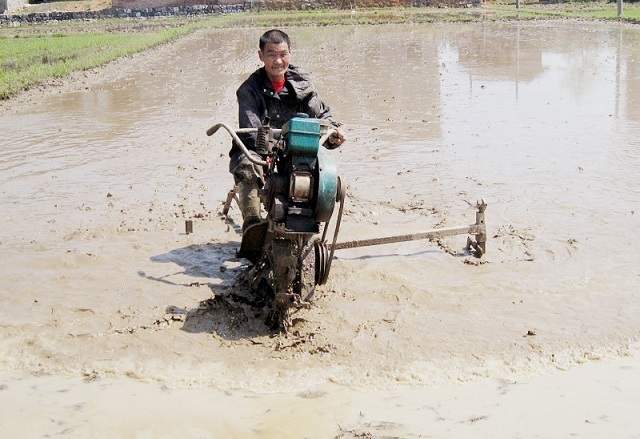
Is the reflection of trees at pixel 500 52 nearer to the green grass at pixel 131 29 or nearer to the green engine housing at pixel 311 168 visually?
the green grass at pixel 131 29

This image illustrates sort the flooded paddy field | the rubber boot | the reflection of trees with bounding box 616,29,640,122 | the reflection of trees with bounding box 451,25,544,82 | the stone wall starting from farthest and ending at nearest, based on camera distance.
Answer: the stone wall → the reflection of trees with bounding box 451,25,544,82 → the reflection of trees with bounding box 616,29,640,122 → the rubber boot → the flooded paddy field

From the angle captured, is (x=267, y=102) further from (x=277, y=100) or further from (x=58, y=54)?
(x=58, y=54)

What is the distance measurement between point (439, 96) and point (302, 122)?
29.6 feet

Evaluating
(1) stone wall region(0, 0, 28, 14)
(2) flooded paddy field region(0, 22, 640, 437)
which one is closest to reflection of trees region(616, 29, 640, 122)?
(2) flooded paddy field region(0, 22, 640, 437)

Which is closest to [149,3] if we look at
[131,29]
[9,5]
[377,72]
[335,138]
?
[9,5]

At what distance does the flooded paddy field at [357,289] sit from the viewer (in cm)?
355

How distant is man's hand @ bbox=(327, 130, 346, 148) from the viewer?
14.2 feet

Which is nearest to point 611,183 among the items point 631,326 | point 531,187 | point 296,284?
point 531,187

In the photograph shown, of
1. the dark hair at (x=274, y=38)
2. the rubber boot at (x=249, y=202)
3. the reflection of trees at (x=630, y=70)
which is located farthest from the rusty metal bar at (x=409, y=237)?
the reflection of trees at (x=630, y=70)

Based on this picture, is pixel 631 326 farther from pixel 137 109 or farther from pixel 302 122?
pixel 137 109

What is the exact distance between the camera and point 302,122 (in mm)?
3793

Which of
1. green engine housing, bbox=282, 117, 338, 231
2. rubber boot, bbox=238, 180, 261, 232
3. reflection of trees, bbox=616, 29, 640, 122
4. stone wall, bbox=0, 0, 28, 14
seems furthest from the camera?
stone wall, bbox=0, 0, 28, 14

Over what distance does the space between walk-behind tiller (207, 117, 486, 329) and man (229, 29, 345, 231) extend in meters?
0.23

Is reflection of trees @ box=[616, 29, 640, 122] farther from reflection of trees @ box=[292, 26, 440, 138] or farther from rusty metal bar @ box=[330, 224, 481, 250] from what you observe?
rusty metal bar @ box=[330, 224, 481, 250]
